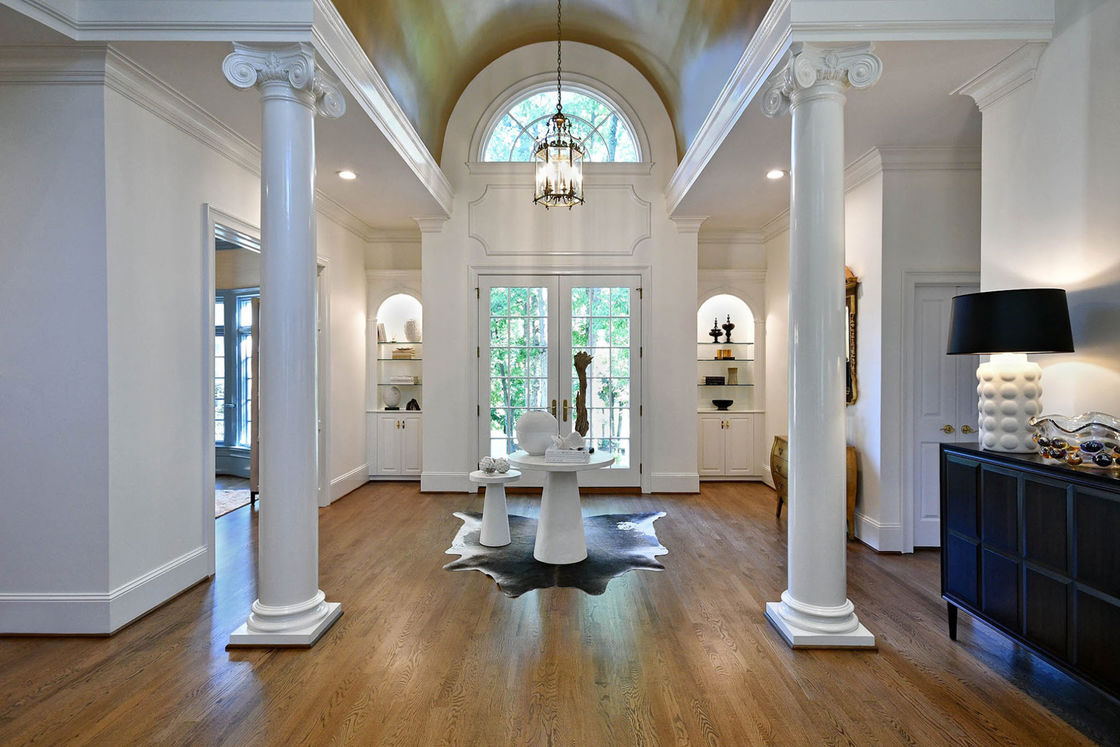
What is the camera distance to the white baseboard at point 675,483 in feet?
20.9

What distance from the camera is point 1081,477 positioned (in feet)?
7.42

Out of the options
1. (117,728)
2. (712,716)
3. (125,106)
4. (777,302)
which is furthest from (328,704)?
(777,302)

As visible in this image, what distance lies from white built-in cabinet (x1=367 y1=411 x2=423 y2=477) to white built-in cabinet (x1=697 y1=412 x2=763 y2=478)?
331cm

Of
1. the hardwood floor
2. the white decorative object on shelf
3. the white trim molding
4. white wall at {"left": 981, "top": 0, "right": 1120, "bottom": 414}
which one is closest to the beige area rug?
the white decorative object on shelf

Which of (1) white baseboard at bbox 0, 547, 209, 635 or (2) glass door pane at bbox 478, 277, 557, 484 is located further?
(2) glass door pane at bbox 478, 277, 557, 484

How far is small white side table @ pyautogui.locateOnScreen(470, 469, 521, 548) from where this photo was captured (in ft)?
14.7

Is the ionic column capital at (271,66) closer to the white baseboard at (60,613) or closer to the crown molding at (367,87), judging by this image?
the crown molding at (367,87)

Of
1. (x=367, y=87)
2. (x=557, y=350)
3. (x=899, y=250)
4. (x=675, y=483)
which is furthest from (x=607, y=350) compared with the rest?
(x=367, y=87)

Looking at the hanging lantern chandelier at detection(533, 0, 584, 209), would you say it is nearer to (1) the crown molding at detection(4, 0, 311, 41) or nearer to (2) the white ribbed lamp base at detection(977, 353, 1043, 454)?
(1) the crown molding at detection(4, 0, 311, 41)

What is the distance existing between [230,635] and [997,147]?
4.90 m

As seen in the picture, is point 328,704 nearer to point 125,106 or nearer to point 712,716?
point 712,716

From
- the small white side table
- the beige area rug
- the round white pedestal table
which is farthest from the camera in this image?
the beige area rug

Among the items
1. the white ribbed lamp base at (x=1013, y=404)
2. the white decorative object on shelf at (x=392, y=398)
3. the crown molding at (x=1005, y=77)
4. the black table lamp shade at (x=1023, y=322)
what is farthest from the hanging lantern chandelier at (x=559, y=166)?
the white decorative object on shelf at (x=392, y=398)

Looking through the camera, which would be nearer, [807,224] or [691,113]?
[807,224]
